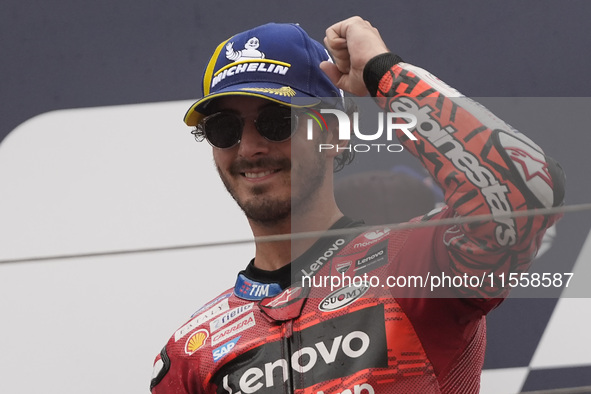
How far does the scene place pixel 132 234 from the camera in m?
1.67

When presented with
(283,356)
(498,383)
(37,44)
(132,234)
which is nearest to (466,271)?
(283,356)

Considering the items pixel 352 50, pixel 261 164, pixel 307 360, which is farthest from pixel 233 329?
pixel 352 50

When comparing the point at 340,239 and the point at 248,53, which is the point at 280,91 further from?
the point at 340,239

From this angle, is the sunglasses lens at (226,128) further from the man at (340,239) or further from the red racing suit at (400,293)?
the red racing suit at (400,293)

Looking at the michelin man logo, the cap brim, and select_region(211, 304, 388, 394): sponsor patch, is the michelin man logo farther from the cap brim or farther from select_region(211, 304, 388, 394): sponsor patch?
select_region(211, 304, 388, 394): sponsor patch

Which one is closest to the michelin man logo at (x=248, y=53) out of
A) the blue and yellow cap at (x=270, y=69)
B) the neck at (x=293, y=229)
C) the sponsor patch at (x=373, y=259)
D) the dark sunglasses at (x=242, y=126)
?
the blue and yellow cap at (x=270, y=69)

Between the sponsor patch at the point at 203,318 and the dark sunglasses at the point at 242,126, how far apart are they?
263 mm

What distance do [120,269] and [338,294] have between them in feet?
1.90

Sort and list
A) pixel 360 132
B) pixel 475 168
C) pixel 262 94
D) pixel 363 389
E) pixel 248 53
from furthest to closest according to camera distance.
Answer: pixel 360 132, pixel 248 53, pixel 262 94, pixel 363 389, pixel 475 168

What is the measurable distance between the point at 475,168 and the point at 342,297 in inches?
12.4

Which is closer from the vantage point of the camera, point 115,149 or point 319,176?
point 319,176

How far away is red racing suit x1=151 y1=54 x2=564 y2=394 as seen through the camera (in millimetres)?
927

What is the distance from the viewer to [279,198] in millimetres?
1218

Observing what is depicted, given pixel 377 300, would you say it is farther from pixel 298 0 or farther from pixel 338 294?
pixel 298 0
